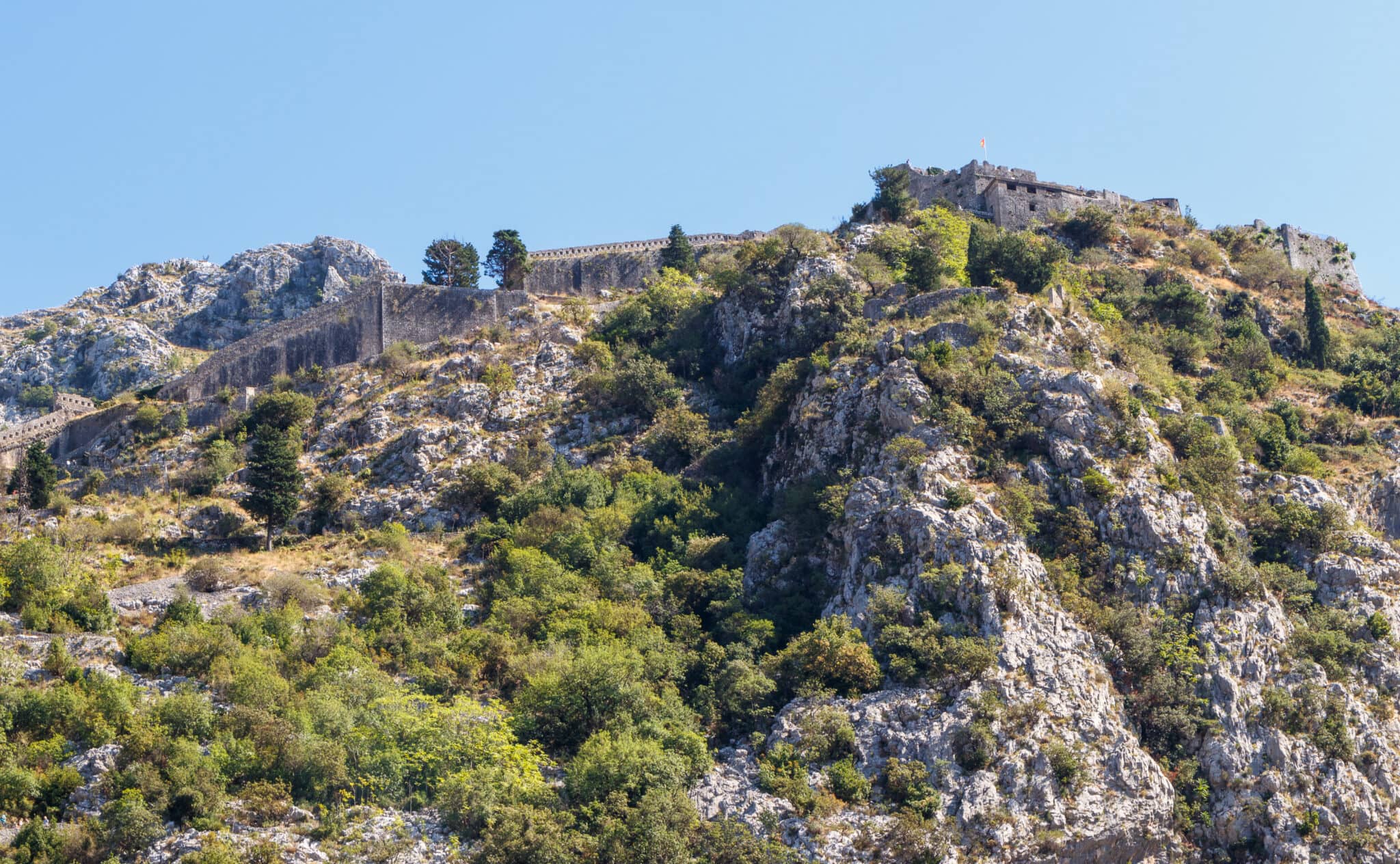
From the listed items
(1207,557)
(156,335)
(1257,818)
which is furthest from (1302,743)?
(156,335)

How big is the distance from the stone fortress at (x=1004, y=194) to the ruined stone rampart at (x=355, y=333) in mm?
19150

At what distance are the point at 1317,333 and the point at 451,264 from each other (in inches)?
1470

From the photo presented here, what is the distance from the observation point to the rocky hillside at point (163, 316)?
9038cm

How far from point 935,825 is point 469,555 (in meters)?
19.8

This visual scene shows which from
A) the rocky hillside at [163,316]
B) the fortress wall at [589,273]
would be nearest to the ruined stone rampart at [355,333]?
the fortress wall at [589,273]

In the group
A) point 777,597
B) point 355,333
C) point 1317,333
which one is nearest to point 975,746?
point 777,597

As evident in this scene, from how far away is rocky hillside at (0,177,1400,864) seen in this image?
3591 cm

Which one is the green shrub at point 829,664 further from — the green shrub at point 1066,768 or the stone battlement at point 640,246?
the stone battlement at point 640,246

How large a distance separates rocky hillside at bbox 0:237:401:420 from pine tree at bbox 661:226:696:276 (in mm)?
27084

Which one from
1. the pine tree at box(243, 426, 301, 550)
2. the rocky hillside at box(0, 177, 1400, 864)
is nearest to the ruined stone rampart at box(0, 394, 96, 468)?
the rocky hillside at box(0, 177, 1400, 864)

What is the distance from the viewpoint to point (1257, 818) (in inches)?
1469

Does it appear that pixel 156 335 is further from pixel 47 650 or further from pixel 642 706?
pixel 642 706

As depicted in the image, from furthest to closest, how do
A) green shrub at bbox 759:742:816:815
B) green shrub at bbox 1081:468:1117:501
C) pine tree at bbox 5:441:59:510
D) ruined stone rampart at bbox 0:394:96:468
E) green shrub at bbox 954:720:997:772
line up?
ruined stone rampart at bbox 0:394:96:468
pine tree at bbox 5:441:59:510
green shrub at bbox 1081:468:1117:501
green shrub at bbox 954:720:997:772
green shrub at bbox 759:742:816:815

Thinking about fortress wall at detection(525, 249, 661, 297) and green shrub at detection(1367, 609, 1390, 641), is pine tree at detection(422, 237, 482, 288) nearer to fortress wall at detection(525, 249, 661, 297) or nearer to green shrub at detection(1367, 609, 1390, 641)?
fortress wall at detection(525, 249, 661, 297)
